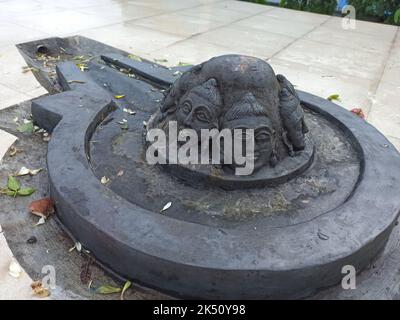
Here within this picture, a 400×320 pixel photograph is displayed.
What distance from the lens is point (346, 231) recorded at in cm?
200

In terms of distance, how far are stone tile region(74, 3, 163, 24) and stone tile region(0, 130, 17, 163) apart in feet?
13.3

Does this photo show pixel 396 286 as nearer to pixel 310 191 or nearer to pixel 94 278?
pixel 310 191

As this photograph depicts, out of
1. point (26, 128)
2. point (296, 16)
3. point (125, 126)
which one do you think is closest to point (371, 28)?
point (296, 16)

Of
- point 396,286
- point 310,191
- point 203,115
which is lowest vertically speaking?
point 396,286

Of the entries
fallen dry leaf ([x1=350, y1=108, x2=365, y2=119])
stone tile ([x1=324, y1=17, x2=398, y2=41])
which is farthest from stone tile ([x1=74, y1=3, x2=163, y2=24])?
fallen dry leaf ([x1=350, y1=108, x2=365, y2=119])

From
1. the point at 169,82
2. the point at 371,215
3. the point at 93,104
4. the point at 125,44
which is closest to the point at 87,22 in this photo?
the point at 125,44

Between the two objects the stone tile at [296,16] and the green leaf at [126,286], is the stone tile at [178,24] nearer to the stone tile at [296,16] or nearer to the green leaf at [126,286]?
the stone tile at [296,16]

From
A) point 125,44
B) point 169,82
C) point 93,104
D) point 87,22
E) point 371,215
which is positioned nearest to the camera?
point 371,215

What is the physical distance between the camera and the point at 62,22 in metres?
6.20

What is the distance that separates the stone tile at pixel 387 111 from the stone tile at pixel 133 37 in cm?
294

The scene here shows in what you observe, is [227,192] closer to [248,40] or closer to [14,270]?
[14,270]

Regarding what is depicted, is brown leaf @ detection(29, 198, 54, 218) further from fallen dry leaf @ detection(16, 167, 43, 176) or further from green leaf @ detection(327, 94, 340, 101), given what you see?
green leaf @ detection(327, 94, 340, 101)
